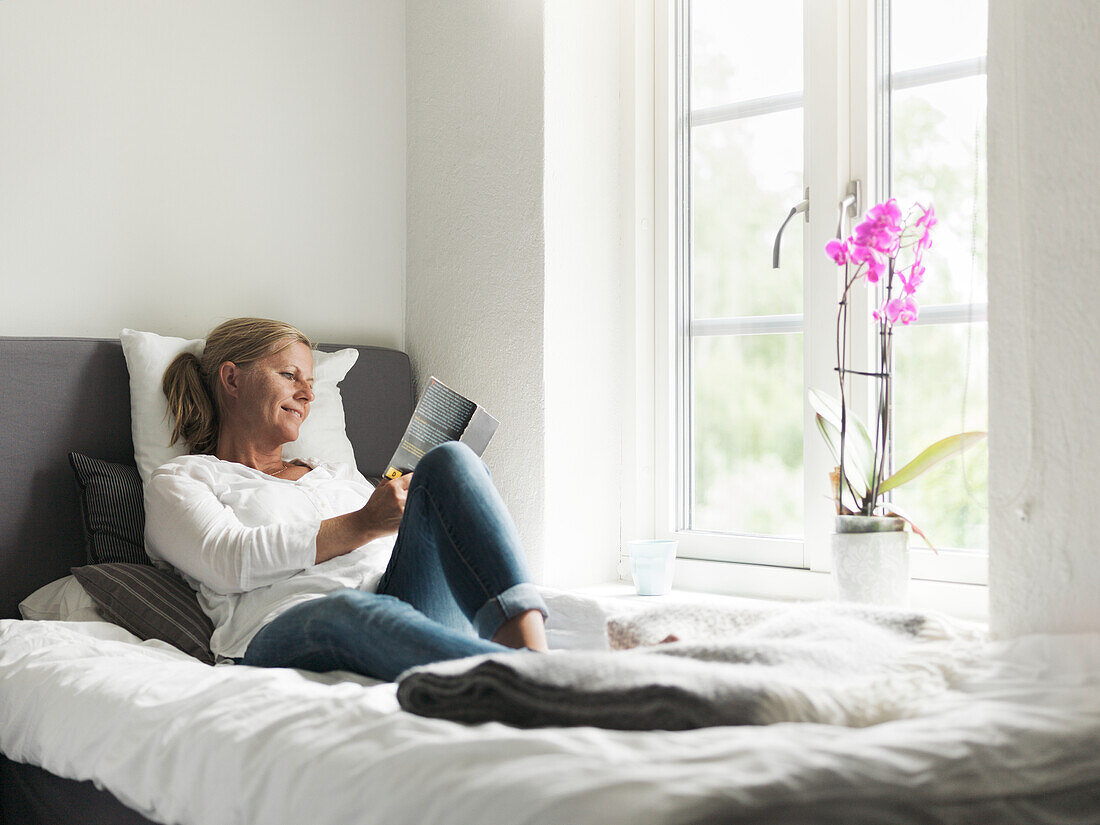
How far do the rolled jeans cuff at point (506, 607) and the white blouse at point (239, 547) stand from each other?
343 mm

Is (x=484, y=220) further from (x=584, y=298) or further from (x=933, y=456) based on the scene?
(x=933, y=456)

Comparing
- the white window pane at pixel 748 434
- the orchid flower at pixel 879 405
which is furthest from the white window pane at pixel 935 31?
the white window pane at pixel 748 434

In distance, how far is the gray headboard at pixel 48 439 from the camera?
1.73 m

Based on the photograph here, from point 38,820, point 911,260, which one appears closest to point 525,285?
point 911,260

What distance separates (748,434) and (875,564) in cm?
61

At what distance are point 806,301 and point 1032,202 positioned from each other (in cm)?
78

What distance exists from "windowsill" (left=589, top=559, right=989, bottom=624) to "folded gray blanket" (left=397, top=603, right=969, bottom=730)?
0.76 meters

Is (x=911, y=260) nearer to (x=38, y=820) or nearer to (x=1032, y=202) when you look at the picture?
(x=1032, y=202)

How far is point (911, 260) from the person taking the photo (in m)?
1.90

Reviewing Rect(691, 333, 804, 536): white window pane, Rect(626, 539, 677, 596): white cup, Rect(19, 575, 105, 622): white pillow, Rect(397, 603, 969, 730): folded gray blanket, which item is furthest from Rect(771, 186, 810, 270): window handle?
Rect(19, 575, 105, 622): white pillow

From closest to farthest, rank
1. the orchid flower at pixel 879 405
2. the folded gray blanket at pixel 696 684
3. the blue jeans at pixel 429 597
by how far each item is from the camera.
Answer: the folded gray blanket at pixel 696 684, the blue jeans at pixel 429 597, the orchid flower at pixel 879 405

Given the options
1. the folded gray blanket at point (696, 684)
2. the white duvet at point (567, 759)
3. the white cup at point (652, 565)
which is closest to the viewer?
the white duvet at point (567, 759)

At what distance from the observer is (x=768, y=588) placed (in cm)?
209

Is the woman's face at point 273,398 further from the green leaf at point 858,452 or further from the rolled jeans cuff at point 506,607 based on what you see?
the green leaf at point 858,452
